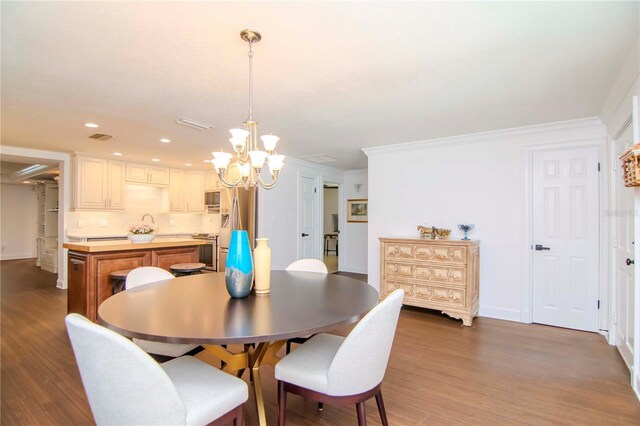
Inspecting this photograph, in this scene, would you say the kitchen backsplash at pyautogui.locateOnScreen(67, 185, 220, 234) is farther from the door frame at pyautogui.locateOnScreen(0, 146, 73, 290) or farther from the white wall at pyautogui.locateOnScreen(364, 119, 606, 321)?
the white wall at pyautogui.locateOnScreen(364, 119, 606, 321)

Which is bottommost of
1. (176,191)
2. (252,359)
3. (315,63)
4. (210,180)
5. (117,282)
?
(252,359)

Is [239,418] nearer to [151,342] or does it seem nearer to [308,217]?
[151,342]

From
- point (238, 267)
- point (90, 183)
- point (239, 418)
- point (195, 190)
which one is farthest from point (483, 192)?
point (90, 183)

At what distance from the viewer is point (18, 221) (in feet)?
29.2

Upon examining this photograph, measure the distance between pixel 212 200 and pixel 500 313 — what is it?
218 inches

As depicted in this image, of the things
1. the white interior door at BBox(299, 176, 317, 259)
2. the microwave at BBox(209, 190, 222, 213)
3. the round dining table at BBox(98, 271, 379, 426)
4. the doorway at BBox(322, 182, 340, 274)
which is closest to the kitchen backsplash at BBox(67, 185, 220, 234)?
the microwave at BBox(209, 190, 222, 213)

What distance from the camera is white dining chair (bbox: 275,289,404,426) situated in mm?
1385

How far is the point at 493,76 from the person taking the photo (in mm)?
2352

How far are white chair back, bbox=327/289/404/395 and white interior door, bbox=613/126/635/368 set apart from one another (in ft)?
7.30

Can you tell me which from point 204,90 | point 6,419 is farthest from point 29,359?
point 204,90

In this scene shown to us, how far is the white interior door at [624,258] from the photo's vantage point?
8.12 feet

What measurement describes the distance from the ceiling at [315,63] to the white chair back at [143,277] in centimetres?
145

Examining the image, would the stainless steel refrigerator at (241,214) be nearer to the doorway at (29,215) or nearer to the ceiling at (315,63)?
the ceiling at (315,63)

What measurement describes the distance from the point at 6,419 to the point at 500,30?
365cm
